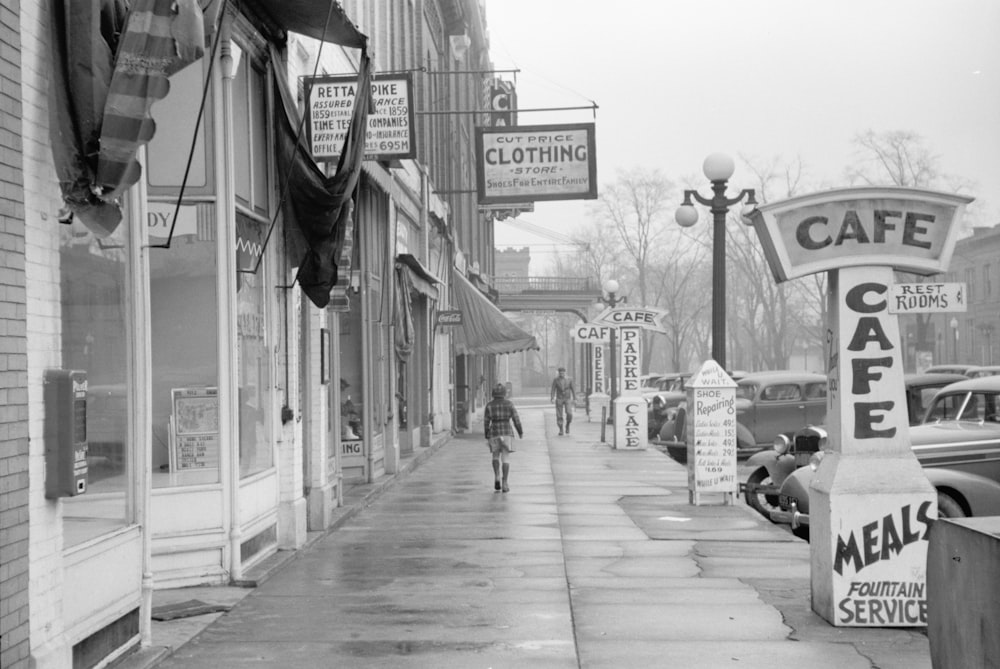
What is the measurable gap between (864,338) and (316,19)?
5.51 meters

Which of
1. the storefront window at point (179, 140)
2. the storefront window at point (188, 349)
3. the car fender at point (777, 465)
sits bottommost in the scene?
the car fender at point (777, 465)

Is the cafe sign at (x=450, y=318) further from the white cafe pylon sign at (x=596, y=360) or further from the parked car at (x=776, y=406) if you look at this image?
the parked car at (x=776, y=406)

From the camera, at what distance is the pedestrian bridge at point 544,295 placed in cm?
6575

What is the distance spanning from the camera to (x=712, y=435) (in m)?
16.0

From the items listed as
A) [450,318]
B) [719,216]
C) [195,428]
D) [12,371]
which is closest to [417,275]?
[450,318]

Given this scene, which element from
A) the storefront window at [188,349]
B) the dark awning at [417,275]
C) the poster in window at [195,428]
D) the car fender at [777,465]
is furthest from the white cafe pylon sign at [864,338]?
the dark awning at [417,275]

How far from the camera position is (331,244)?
12.0 metres

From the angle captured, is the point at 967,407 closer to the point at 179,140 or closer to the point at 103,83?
the point at 179,140

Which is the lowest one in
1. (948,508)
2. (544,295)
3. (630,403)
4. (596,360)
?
(948,508)

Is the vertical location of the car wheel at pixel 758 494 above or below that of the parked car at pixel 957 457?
below

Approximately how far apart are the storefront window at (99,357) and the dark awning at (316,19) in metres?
3.56

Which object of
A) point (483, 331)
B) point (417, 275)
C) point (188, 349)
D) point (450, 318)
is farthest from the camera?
point (450, 318)

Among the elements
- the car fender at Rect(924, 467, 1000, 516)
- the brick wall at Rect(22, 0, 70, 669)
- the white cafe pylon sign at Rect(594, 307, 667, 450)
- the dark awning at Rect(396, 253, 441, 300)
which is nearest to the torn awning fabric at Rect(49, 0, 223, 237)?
the brick wall at Rect(22, 0, 70, 669)

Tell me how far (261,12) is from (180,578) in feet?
16.6
